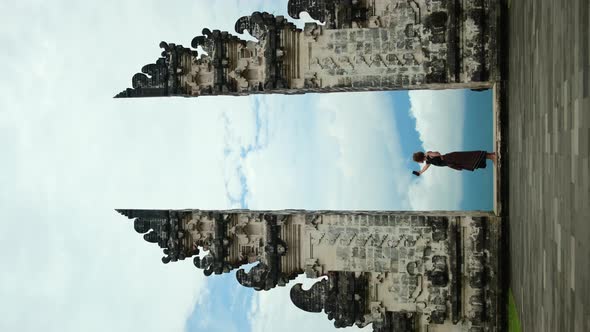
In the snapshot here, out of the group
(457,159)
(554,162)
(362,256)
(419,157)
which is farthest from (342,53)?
(554,162)

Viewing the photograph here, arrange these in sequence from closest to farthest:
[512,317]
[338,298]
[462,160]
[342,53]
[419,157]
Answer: [512,317] < [462,160] < [419,157] < [342,53] < [338,298]

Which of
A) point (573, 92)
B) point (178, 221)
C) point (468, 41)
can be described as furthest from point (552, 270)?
point (178, 221)

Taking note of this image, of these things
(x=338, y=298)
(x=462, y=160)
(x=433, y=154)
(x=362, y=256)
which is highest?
(x=433, y=154)

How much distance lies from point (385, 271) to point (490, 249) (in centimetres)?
214

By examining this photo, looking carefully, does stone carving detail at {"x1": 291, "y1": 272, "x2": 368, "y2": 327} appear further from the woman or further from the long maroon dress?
the long maroon dress

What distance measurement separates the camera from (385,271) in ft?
41.1

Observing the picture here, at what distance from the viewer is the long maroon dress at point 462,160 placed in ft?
39.2

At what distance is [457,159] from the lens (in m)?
12.2

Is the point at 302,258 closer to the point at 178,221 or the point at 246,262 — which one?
the point at 246,262

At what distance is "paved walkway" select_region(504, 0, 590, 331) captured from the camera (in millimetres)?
4113

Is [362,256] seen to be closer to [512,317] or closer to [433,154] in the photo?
[433,154]

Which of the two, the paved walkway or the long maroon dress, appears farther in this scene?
the long maroon dress

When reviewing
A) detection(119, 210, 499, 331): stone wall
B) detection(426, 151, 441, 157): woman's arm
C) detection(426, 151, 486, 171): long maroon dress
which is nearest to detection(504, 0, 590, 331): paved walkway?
detection(426, 151, 486, 171): long maroon dress

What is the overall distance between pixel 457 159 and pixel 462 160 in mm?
100
